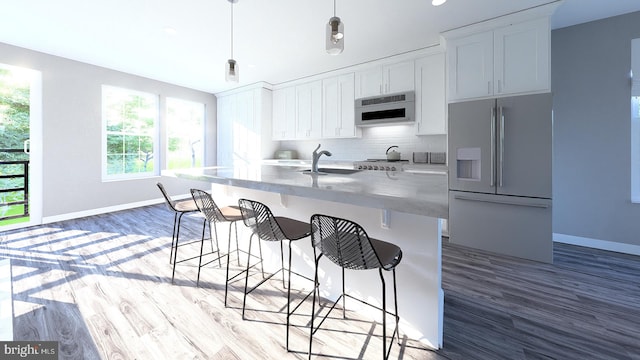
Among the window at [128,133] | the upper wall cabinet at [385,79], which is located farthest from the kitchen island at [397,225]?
the window at [128,133]

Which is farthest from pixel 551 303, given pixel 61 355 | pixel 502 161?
pixel 61 355

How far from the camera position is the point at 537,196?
8.62 ft

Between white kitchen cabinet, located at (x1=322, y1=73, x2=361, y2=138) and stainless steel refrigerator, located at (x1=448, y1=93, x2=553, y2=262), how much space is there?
69.2 inches

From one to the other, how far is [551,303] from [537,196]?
1148mm

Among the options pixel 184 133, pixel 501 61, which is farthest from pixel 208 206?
pixel 184 133

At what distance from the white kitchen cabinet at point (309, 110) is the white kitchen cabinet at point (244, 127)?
804 mm

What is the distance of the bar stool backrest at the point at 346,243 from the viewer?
116cm

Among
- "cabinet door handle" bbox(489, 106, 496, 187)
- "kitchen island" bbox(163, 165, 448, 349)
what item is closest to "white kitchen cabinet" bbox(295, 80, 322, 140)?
"cabinet door handle" bbox(489, 106, 496, 187)

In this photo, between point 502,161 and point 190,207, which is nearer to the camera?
point 190,207

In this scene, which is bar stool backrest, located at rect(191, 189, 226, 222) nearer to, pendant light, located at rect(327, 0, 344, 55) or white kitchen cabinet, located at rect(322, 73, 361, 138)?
pendant light, located at rect(327, 0, 344, 55)

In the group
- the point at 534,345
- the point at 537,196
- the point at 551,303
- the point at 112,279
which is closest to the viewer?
the point at 534,345

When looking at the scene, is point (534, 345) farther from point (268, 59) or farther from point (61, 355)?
point (268, 59)

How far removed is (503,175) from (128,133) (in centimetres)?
613

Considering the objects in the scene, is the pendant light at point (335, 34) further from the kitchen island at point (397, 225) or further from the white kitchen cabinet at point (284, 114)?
the white kitchen cabinet at point (284, 114)
